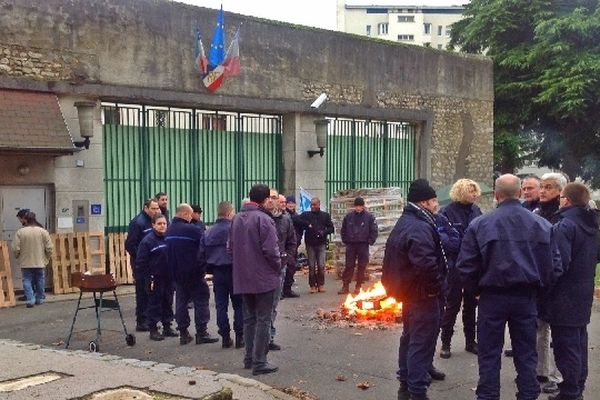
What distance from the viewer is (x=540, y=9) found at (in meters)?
27.4

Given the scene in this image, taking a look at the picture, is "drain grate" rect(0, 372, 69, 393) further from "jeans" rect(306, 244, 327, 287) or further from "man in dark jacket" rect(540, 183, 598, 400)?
"jeans" rect(306, 244, 327, 287)

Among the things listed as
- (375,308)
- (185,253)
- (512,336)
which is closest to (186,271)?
(185,253)

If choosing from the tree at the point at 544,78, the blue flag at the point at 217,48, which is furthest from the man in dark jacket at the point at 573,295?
the tree at the point at 544,78

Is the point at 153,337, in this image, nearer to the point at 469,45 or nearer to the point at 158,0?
the point at 158,0

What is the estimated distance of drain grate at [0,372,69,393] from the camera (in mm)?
6402

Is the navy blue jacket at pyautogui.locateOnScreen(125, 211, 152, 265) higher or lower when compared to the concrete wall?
lower

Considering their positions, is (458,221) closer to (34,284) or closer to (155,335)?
(155,335)

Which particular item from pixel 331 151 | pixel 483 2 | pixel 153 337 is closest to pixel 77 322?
pixel 153 337

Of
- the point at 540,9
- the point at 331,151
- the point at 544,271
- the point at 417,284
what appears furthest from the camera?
the point at 540,9

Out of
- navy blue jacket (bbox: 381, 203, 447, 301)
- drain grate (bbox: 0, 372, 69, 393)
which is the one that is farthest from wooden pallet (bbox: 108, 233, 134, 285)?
navy blue jacket (bbox: 381, 203, 447, 301)

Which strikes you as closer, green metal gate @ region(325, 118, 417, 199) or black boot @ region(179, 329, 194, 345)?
black boot @ region(179, 329, 194, 345)

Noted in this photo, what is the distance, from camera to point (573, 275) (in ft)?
20.5

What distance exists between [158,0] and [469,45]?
18.2 metres

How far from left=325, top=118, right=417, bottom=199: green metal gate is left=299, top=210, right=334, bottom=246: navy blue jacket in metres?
4.73
